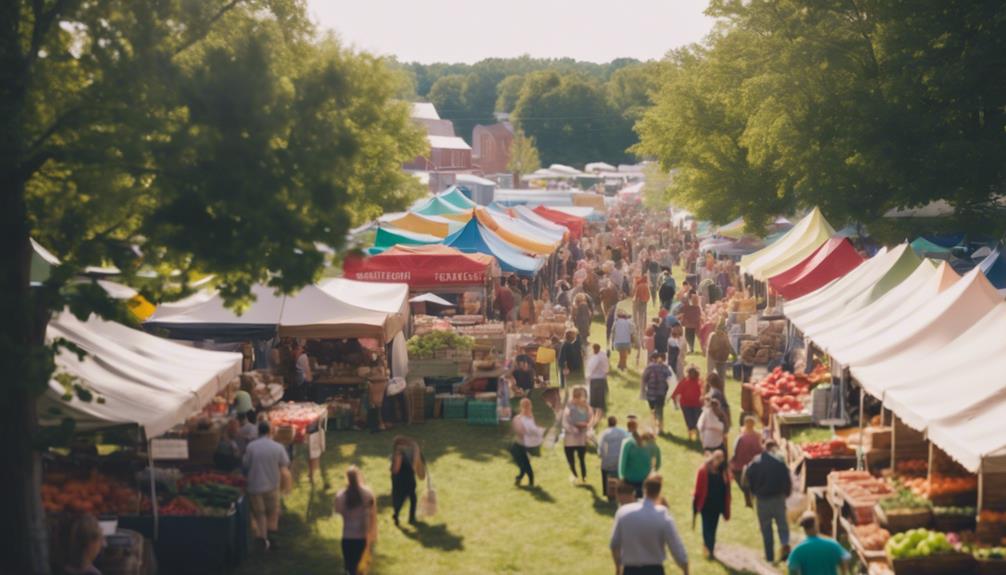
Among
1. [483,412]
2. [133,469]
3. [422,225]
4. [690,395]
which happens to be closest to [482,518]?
[133,469]

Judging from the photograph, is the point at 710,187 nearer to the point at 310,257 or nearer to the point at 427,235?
the point at 427,235

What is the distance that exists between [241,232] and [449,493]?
6.57 metres

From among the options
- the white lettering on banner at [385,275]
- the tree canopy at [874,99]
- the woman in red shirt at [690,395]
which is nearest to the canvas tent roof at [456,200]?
the tree canopy at [874,99]

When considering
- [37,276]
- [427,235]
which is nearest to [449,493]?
[37,276]

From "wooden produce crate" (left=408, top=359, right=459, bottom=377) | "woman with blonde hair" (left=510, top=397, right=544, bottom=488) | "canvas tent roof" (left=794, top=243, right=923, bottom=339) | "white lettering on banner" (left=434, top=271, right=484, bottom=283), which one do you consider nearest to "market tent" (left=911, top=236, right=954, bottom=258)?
"canvas tent roof" (left=794, top=243, right=923, bottom=339)

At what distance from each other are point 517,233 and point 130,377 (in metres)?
20.2

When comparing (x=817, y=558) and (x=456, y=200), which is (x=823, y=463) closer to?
(x=817, y=558)

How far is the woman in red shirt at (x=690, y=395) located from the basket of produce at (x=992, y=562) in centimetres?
655

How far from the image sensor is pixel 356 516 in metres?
10.4

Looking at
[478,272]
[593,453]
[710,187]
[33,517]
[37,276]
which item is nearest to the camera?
[33,517]

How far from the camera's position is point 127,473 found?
12.0m

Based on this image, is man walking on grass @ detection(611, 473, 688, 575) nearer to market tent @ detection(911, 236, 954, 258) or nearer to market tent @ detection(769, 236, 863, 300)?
market tent @ detection(769, 236, 863, 300)

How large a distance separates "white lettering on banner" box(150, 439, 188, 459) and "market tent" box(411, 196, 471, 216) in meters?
24.1

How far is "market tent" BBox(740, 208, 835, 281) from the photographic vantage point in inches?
933
